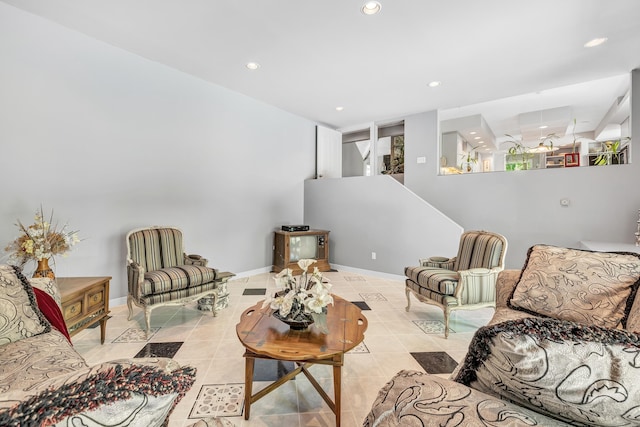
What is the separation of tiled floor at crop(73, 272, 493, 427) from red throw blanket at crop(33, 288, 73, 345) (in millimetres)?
667

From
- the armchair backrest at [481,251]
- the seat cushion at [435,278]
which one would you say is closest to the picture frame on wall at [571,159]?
the armchair backrest at [481,251]

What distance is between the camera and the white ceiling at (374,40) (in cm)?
240

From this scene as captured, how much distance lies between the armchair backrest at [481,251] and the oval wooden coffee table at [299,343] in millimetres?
1630

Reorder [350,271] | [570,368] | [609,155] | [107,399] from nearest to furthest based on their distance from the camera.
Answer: [107,399], [570,368], [609,155], [350,271]

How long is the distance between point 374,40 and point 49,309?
339cm

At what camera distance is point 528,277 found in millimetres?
1782

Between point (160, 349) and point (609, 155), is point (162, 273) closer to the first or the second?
point (160, 349)

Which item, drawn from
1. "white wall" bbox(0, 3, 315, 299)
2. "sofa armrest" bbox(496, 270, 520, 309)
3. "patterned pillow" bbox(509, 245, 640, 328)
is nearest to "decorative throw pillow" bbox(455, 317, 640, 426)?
"patterned pillow" bbox(509, 245, 640, 328)

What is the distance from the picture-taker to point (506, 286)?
6.34 ft

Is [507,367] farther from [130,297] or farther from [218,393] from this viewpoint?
[130,297]

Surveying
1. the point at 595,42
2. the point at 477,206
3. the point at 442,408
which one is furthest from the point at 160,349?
the point at 595,42

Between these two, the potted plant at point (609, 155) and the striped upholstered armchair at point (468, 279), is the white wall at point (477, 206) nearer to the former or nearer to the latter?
the potted plant at point (609, 155)

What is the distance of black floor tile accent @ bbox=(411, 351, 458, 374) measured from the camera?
2.01 metres

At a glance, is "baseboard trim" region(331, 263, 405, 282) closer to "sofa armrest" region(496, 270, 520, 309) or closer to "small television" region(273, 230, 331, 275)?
"small television" region(273, 230, 331, 275)
